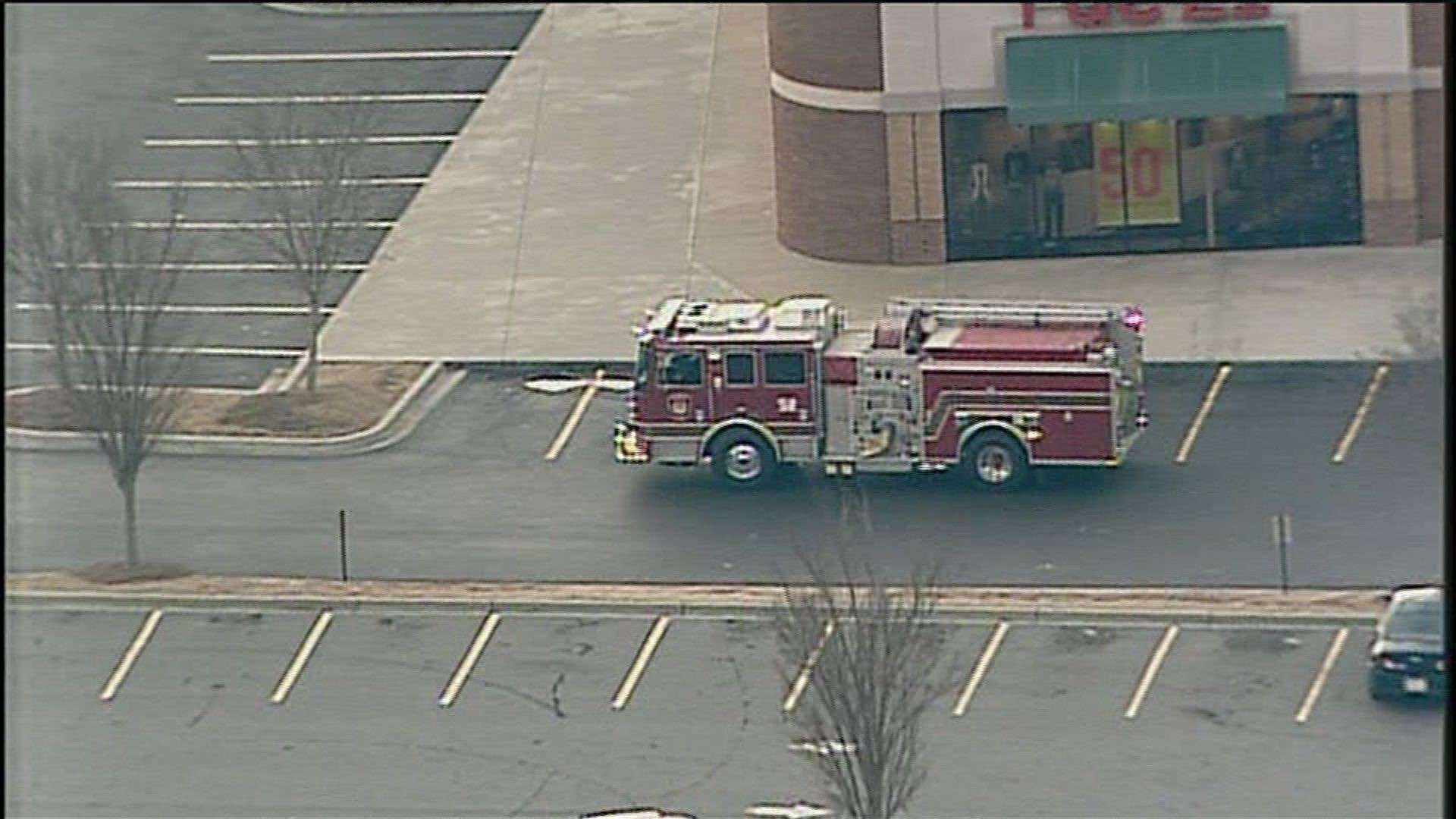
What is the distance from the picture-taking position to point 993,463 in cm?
1909

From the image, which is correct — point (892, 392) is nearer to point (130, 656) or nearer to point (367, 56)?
point (130, 656)

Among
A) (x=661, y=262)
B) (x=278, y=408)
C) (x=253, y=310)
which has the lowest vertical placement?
(x=278, y=408)

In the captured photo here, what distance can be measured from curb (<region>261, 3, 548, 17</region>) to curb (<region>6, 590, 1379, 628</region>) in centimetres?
1297

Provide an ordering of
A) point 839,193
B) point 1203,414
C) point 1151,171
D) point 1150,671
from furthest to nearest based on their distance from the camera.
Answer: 1. point 839,193
2. point 1151,171
3. point 1203,414
4. point 1150,671

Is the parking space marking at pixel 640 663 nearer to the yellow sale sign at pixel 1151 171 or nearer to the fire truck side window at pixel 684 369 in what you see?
the fire truck side window at pixel 684 369

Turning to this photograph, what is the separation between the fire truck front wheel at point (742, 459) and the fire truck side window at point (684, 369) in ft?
1.11

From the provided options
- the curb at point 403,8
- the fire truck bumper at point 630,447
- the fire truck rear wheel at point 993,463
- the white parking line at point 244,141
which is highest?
the curb at point 403,8

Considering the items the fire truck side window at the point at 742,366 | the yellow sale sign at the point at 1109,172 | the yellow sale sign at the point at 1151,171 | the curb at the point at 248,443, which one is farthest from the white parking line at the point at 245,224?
the yellow sale sign at the point at 1151,171

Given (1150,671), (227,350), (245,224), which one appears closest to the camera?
(1150,671)

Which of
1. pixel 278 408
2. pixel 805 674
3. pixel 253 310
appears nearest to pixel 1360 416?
pixel 805 674

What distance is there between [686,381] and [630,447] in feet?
1.67

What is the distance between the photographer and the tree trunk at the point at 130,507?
1848cm

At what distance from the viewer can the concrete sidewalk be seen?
70.7 ft

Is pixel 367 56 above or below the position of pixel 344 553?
above
